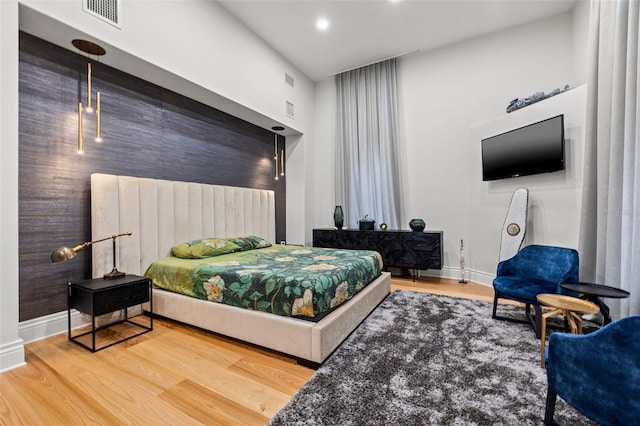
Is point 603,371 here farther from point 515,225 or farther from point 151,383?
point 515,225

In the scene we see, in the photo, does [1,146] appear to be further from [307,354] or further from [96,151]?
[307,354]

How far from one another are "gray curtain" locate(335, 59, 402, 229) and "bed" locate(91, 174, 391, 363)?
1940 mm

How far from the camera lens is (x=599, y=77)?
2.56 m

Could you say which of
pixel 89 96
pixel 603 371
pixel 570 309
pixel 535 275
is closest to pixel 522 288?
pixel 535 275

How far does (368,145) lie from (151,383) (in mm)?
4558

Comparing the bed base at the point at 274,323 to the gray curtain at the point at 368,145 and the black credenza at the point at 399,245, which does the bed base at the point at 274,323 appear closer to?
the black credenza at the point at 399,245

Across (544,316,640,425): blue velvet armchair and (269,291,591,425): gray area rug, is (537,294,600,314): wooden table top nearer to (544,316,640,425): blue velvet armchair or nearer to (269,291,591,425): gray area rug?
(269,291,591,425): gray area rug

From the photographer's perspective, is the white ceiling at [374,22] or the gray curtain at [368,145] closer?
the white ceiling at [374,22]

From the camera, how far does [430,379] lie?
1.76 m

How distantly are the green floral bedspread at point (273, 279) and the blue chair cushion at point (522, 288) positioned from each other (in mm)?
1225

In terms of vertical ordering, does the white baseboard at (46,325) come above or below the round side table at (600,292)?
below

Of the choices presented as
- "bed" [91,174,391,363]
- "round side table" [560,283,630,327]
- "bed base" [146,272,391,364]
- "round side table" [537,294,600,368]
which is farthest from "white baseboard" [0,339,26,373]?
"round side table" [560,283,630,327]

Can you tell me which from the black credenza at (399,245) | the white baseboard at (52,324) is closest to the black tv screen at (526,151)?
the black credenza at (399,245)

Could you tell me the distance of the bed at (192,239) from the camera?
6.66 feet
